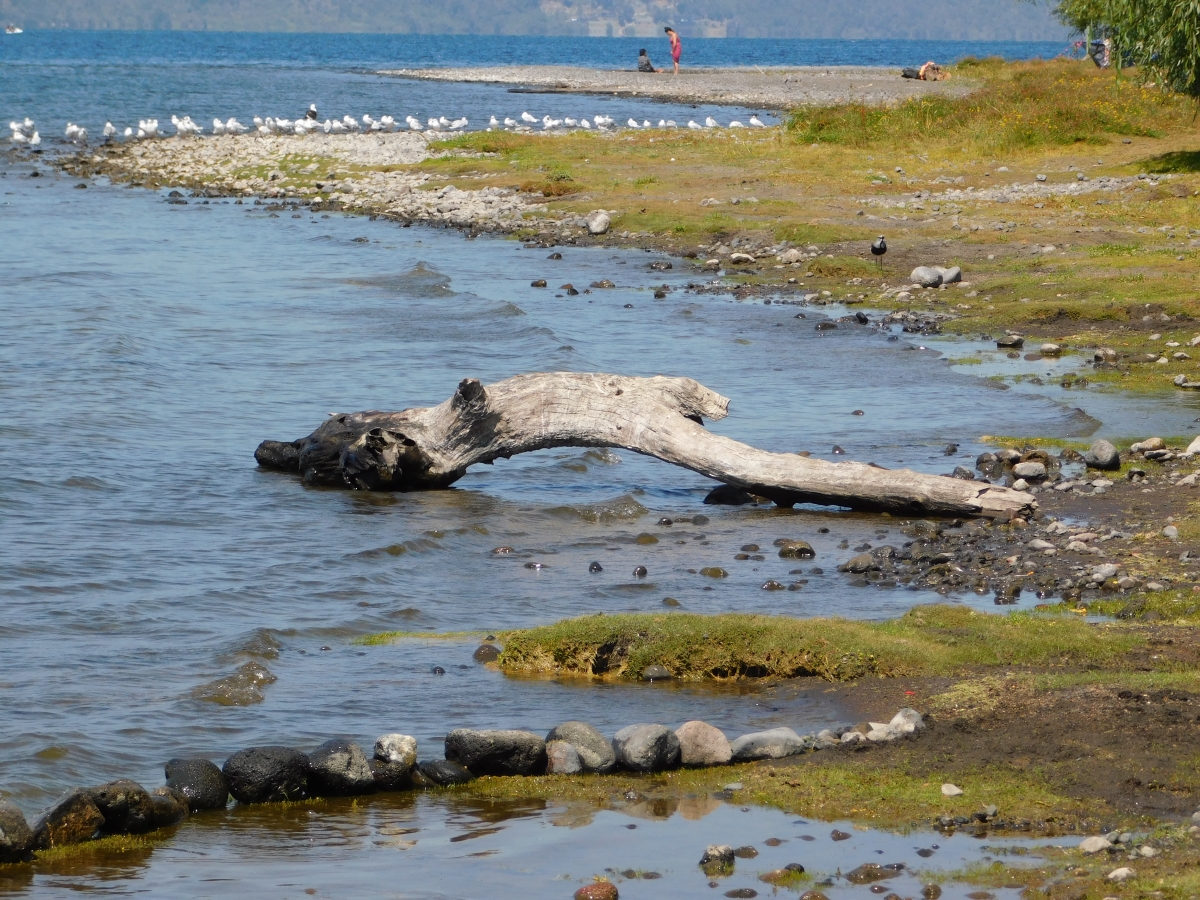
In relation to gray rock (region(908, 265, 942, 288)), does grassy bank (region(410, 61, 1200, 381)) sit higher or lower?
higher

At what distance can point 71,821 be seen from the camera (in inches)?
278

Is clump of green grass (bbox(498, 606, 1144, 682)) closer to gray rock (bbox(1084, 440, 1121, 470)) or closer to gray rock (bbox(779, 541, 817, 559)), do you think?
gray rock (bbox(779, 541, 817, 559))

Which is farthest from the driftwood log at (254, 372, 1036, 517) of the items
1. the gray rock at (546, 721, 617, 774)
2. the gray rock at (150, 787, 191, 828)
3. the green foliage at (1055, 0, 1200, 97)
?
the green foliage at (1055, 0, 1200, 97)

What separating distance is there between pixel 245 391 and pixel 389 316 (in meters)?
5.34

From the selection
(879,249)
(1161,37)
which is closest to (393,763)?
(879,249)

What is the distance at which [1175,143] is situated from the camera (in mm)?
34188

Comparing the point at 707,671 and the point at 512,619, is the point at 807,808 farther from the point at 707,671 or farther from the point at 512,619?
the point at 512,619

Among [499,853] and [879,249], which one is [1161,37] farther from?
[499,853]

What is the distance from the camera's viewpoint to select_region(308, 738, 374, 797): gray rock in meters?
7.69

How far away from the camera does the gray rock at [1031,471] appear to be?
14.1m

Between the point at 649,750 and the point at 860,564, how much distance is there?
14.8 ft

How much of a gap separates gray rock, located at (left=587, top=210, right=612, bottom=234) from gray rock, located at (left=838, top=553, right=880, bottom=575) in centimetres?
2093

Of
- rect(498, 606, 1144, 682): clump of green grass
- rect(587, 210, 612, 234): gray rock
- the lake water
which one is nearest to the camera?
the lake water

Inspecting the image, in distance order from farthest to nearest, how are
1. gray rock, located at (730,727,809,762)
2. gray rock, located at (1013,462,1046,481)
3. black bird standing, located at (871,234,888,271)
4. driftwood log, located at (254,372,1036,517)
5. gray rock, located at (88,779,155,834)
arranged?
black bird standing, located at (871,234,888,271) → gray rock, located at (1013,462,1046,481) → driftwood log, located at (254,372,1036,517) → gray rock, located at (730,727,809,762) → gray rock, located at (88,779,155,834)
